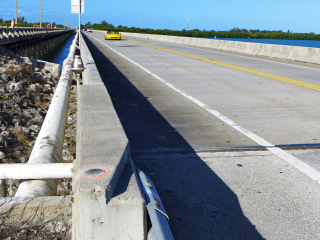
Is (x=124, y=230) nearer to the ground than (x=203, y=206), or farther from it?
farther from it

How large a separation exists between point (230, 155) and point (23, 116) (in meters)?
6.18

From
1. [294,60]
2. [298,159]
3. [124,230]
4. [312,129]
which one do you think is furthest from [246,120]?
[294,60]

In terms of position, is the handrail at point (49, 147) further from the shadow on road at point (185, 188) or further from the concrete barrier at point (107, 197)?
the shadow on road at point (185, 188)

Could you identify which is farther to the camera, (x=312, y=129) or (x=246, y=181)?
(x=312, y=129)

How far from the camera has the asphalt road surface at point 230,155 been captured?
12.4 feet

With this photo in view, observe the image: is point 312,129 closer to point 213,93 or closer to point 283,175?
point 283,175

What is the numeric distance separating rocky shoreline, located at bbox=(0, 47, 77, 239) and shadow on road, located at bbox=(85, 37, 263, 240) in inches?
41.7

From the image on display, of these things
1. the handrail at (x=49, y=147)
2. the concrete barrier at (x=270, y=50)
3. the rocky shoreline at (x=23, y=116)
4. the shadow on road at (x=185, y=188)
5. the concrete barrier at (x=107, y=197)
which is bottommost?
the rocky shoreline at (x=23, y=116)

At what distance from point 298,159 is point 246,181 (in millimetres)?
1156

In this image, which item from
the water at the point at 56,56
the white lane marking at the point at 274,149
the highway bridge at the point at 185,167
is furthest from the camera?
the water at the point at 56,56

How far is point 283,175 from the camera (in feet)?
15.9

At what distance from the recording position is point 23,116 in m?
10.0

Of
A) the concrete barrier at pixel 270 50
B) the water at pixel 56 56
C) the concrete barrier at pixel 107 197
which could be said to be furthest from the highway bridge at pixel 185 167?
the water at pixel 56 56

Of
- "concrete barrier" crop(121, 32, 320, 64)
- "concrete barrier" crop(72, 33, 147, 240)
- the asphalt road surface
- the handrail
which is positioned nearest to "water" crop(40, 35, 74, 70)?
"concrete barrier" crop(121, 32, 320, 64)
